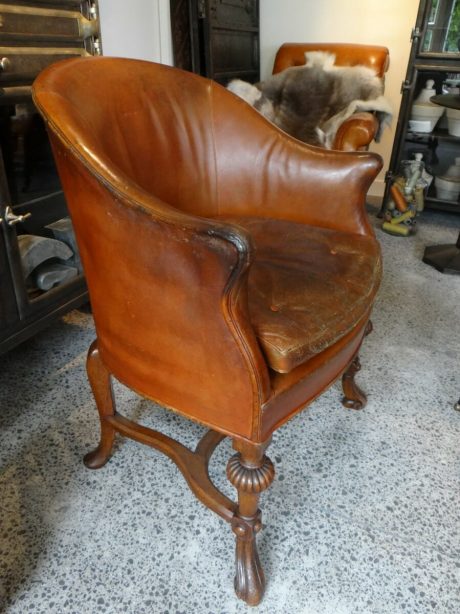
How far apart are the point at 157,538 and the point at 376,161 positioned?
37.1 inches

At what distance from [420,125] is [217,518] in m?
2.40

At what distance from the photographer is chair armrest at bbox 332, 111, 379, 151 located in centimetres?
204

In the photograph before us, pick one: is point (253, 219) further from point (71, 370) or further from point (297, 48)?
point (297, 48)

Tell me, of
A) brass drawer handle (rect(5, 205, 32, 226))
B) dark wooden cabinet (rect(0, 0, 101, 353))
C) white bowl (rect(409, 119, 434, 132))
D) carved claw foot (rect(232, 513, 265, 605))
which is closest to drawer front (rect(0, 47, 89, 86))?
dark wooden cabinet (rect(0, 0, 101, 353))

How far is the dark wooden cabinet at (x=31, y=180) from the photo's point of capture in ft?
3.76

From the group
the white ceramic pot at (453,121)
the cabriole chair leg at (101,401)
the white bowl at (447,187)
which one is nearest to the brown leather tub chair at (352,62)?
the white ceramic pot at (453,121)

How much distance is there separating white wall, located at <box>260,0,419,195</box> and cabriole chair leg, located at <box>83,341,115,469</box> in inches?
98.4

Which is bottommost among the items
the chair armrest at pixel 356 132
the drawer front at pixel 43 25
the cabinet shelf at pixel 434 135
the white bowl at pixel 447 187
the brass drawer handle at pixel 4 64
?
the white bowl at pixel 447 187

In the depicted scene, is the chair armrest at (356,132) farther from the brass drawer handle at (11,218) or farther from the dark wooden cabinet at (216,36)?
the brass drawer handle at (11,218)

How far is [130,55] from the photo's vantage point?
2008mm

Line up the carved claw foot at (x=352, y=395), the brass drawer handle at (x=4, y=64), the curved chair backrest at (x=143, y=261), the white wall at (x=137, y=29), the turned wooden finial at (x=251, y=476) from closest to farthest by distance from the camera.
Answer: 1. the curved chair backrest at (x=143, y=261)
2. the turned wooden finial at (x=251, y=476)
3. the brass drawer handle at (x=4, y=64)
4. the carved claw foot at (x=352, y=395)
5. the white wall at (x=137, y=29)

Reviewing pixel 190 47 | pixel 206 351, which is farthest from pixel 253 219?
pixel 190 47

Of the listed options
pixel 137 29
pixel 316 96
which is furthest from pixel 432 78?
pixel 137 29

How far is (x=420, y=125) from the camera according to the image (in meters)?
2.61
